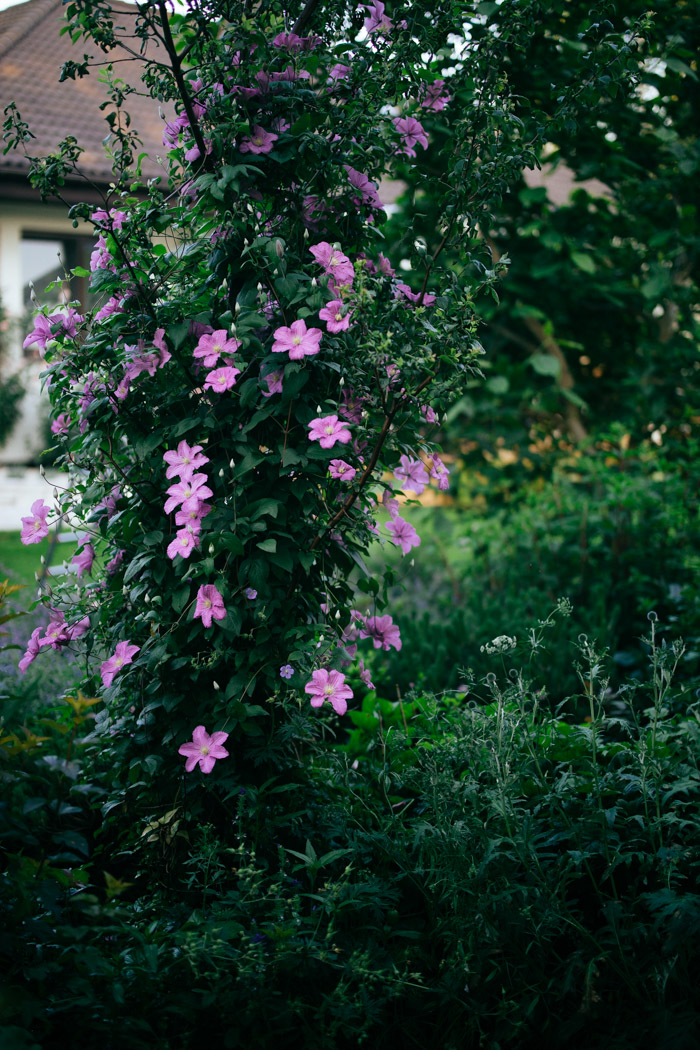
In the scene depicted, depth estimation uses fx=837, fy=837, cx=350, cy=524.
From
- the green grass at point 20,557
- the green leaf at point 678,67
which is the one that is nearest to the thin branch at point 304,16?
the green leaf at point 678,67

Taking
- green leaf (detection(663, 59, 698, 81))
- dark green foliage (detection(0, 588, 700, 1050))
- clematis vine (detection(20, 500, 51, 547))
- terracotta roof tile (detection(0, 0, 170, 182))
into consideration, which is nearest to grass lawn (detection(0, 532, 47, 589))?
terracotta roof tile (detection(0, 0, 170, 182))

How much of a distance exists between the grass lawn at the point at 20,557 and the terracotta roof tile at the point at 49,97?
3467 mm

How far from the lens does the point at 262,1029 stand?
143 centimetres

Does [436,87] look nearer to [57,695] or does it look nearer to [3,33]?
[57,695]

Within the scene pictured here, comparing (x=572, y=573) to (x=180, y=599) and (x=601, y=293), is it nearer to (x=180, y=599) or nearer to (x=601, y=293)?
(x=601, y=293)

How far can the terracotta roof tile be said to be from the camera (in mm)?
7648

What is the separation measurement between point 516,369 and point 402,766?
11.4 ft

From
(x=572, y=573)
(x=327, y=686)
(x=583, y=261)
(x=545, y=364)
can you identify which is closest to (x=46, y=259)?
(x=545, y=364)

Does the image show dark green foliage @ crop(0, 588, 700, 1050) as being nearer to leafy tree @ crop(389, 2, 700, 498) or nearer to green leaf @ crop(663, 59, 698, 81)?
leafy tree @ crop(389, 2, 700, 498)

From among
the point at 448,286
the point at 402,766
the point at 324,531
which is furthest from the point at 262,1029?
the point at 448,286

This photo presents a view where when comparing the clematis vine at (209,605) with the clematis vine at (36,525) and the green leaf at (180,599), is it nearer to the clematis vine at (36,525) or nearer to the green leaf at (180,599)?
the green leaf at (180,599)

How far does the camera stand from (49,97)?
27.7 feet

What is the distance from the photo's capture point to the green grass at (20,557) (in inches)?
232

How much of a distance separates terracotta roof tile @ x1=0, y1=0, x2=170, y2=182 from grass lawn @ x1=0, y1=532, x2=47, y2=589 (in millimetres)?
3467
